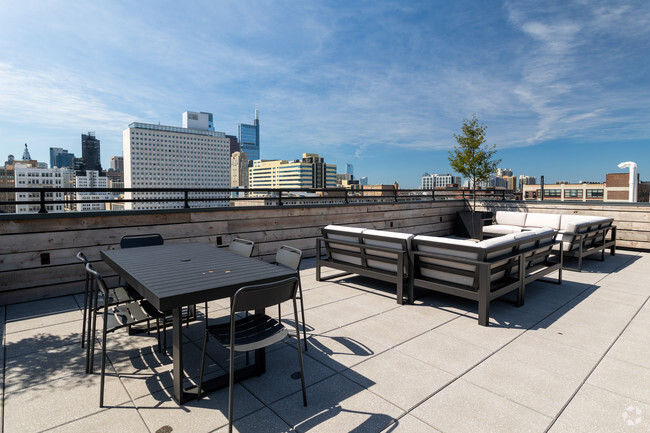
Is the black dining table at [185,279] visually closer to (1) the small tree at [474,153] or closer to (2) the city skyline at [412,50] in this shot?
(2) the city skyline at [412,50]

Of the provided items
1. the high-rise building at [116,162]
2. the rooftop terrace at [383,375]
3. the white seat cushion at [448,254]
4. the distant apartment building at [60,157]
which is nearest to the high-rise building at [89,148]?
the high-rise building at [116,162]

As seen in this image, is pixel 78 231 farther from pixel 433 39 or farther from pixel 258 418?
pixel 433 39

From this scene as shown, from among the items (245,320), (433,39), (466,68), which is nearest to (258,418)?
(245,320)

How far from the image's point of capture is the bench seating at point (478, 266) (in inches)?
128

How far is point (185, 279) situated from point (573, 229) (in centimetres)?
606

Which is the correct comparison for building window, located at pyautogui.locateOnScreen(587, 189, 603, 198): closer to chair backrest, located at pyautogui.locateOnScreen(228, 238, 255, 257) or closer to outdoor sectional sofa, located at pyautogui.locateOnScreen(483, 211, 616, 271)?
outdoor sectional sofa, located at pyautogui.locateOnScreen(483, 211, 616, 271)

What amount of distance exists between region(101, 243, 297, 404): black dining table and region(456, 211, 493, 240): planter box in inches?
325

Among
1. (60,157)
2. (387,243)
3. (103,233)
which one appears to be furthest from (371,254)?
(60,157)

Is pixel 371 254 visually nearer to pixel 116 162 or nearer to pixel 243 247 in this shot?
pixel 243 247

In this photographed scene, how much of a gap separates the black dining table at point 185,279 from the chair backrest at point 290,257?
0.35 meters

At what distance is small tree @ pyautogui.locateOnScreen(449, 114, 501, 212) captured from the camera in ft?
36.5

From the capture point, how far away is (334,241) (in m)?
4.70

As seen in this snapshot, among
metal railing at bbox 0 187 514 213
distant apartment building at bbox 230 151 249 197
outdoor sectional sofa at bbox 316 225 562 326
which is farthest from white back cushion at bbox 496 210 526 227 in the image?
distant apartment building at bbox 230 151 249 197

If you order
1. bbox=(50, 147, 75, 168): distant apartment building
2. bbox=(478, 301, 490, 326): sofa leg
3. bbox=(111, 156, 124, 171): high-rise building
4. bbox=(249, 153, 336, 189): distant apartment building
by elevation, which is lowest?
bbox=(478, 301, 490, 326): sofa leg
